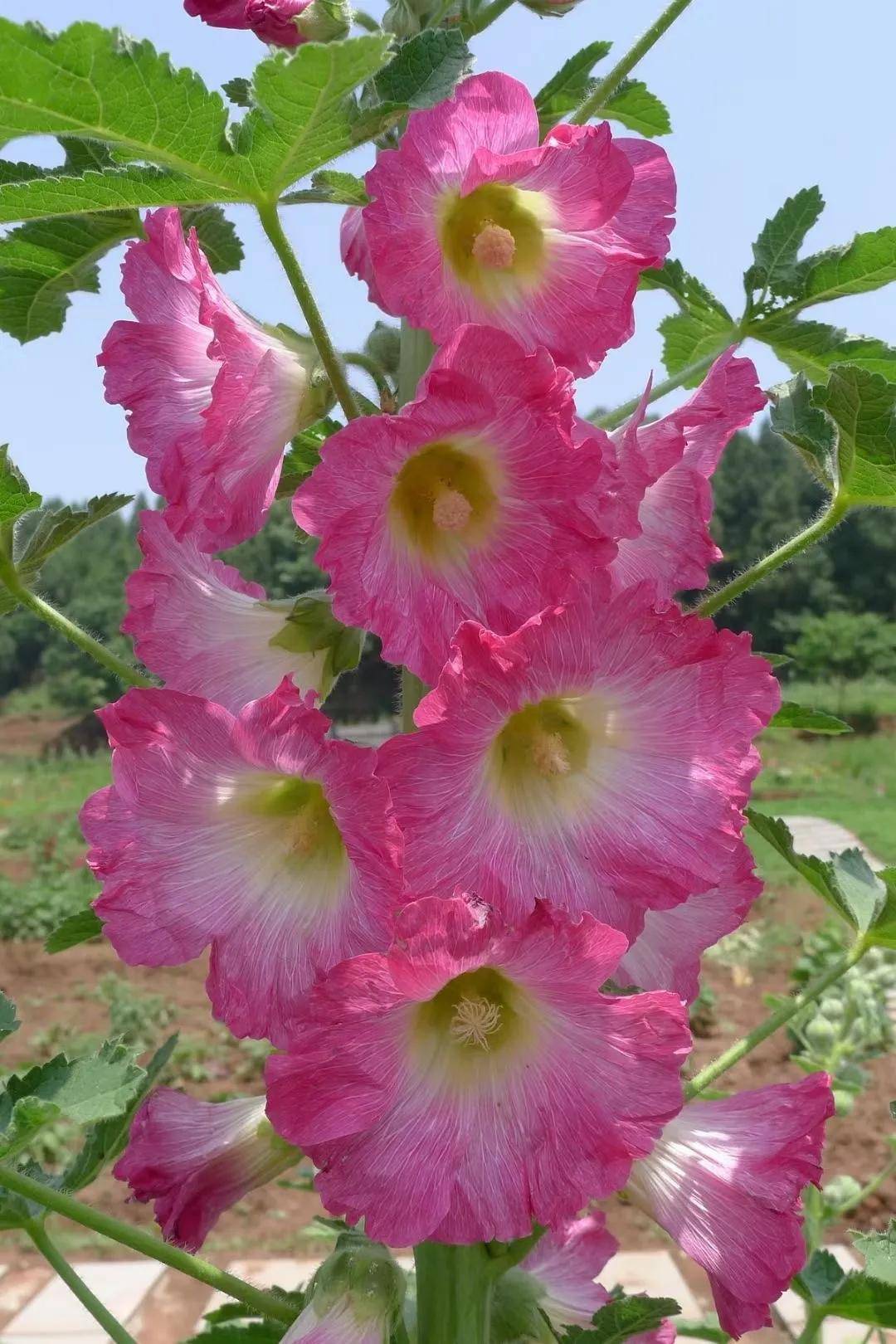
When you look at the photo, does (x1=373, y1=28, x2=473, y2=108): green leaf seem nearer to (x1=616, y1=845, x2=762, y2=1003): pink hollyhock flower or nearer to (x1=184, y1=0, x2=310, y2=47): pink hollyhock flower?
(x1=184, y1=0, x2=310, y2=47): pink hollyhock flower

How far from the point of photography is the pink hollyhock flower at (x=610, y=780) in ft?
2.75

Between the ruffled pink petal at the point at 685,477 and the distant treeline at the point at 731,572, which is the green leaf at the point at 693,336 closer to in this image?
the ruffled pink petal at the point at 685,477

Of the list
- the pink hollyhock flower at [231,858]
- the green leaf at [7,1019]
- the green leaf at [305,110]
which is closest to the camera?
the green leaf at [305,110]

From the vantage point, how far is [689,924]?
104 cm

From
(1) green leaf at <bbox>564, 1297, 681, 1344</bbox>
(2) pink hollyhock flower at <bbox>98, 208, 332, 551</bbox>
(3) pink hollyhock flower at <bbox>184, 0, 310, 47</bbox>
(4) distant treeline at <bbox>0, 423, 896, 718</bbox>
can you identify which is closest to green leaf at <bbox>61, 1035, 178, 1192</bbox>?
(1) green leaf at <bbox>564, 1297, 681, 1344</bbox>

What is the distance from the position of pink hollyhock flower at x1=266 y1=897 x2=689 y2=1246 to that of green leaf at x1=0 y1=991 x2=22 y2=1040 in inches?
13.2

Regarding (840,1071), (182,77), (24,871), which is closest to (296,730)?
(182,77)

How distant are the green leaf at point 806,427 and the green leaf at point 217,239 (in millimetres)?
604

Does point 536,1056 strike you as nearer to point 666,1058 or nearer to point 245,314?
point 666,1058

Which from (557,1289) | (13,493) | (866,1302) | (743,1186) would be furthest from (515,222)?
(557,1289)

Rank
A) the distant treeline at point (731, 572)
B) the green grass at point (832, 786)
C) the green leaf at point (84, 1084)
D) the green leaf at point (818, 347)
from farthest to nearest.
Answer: the distant treeline at point (731, 572)
the green grass at point (832, 786)
the green leaf at point (818, 347)
the green leaf at point (84, 1084)

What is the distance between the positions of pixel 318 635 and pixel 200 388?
240 mm

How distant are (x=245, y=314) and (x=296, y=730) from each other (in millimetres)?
394

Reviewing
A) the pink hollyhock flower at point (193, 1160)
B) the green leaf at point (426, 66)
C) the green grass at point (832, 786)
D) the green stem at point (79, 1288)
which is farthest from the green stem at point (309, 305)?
the green grass at point (832, 786)
